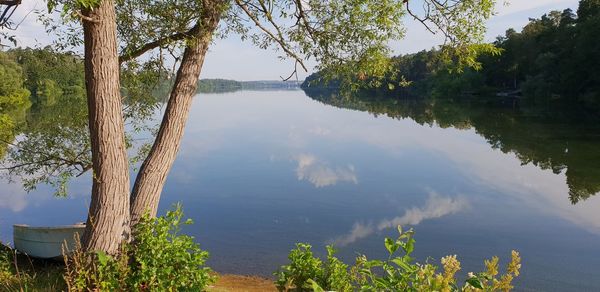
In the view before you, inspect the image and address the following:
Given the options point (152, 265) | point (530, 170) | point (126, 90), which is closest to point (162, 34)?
point (126, 90)

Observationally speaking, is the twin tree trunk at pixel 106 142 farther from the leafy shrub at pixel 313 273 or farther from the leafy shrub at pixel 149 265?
the leafy shrub at pixel 313 273

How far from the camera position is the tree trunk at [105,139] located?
489 centimetres

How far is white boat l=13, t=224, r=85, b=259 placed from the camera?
982cm

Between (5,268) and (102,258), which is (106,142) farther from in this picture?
(5,268)

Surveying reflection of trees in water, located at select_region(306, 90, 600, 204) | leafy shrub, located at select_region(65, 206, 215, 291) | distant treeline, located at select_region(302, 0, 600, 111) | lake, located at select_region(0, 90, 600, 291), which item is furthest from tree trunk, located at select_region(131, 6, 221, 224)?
distant treeline, located at select_region(302, 0, 600, 111)

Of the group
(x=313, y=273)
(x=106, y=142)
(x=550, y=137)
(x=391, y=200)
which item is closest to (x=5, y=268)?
(x=106, y=142)

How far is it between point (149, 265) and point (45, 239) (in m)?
6.23

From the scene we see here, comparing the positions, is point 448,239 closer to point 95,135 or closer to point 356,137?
point 95,135

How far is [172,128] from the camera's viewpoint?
5.81 meters

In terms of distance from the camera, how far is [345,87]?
7945mm

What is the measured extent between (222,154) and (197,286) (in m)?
24.7

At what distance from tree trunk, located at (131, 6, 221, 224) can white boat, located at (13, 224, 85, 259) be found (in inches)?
192

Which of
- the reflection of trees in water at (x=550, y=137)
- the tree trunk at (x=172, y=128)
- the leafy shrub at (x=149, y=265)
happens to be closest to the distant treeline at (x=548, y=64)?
the reflection of trees in water at (x=550, y=137)

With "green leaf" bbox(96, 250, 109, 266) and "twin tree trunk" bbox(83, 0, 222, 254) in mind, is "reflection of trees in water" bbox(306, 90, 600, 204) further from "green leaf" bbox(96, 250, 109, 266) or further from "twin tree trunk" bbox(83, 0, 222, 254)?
"green leaf" bbox(96, 250, 109, 266)
